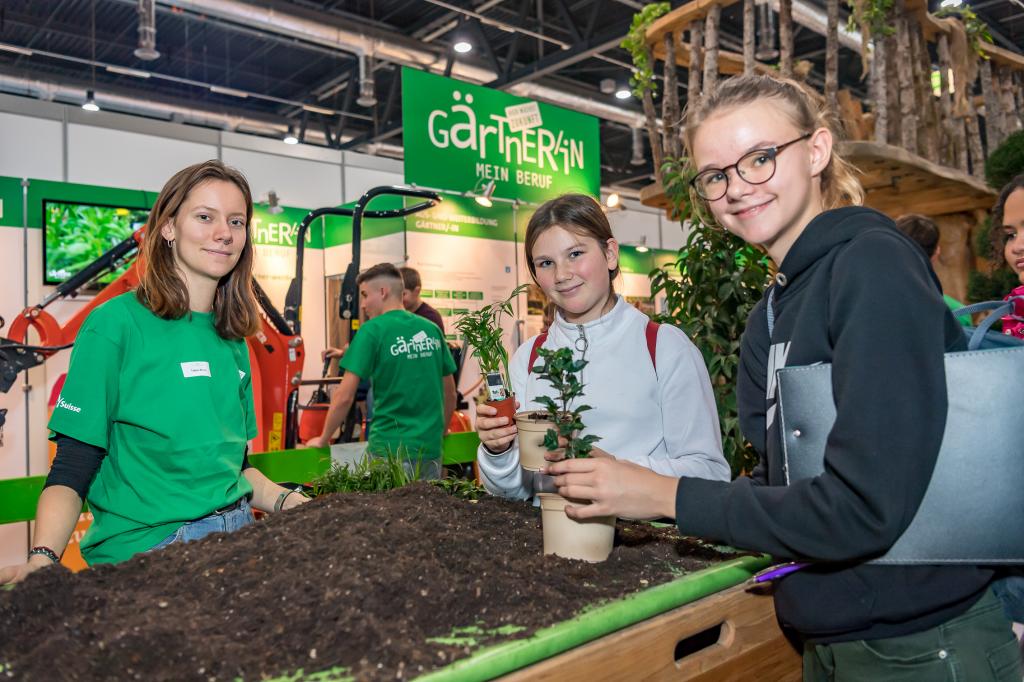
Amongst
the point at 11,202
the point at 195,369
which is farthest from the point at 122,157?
the point at 195,369

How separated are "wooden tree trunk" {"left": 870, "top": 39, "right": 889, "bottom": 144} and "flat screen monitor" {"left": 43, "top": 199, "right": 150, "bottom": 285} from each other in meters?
6.02

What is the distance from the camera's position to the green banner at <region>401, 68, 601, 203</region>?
17.5ft

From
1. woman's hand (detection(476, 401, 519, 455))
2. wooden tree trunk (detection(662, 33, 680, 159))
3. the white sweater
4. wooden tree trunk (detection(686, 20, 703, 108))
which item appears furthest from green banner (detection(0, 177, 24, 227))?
woman's hand (detection(476, 401, 519, 455))

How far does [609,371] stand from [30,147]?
685cm

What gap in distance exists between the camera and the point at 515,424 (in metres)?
1.57

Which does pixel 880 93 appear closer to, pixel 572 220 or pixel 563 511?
pixel 572 220

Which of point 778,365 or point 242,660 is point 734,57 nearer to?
point 778,365

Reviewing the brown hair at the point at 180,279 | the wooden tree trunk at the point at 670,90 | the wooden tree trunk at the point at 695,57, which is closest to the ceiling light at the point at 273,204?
the wooden tree trunk at the point at 670,90

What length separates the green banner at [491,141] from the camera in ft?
17.5

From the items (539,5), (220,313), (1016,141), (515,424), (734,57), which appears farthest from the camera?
(539,5)

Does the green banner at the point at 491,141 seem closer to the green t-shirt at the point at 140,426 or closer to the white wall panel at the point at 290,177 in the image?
the white wall panel at the point at 290,177

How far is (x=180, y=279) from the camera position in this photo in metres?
1.71

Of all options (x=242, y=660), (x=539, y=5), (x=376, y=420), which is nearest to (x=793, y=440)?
(x=242, y=660)

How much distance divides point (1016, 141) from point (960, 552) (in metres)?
3.22
